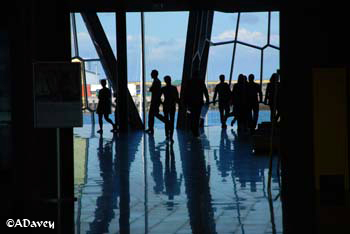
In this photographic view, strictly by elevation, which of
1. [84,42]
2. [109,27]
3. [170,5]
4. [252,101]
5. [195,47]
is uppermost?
[170,5]

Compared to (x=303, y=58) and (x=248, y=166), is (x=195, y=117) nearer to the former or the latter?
(x=248, y=166)

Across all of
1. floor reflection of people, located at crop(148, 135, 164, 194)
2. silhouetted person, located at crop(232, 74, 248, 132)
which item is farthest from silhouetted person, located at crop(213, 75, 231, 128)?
floor reflection of people, located at crop(148, 135, 164, 194)

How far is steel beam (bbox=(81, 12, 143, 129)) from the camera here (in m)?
25.7

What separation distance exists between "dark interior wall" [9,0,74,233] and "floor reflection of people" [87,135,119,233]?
1.58 feet

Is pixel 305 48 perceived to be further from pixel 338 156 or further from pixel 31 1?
pixel 31 1

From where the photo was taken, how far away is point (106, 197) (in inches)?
348

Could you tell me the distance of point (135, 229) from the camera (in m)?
6.71

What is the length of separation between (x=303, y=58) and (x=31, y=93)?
366 centimetres

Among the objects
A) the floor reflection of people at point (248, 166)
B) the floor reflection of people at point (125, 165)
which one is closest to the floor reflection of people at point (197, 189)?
the floor reflection of people at point (248, 166)

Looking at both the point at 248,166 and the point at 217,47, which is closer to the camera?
the point at 248,166

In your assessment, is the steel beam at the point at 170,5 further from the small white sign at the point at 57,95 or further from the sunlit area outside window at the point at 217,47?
the small white sign at the point at 57,95

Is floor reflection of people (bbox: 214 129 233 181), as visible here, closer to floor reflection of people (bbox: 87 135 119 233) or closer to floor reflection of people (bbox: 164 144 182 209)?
floor reflection of people (bbox: 164 144 182 209)

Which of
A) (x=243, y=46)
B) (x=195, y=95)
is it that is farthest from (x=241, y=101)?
(x=243, y=46)

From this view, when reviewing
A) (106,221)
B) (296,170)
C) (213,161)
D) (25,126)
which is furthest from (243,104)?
(106,221)
